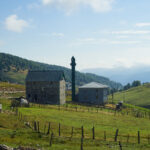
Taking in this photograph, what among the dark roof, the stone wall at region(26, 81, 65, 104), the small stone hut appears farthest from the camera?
the small stone hut

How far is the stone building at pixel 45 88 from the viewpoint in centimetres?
8012

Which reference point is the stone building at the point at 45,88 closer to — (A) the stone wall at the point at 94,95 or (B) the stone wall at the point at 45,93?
(B) the stone wall at the point at 45,93

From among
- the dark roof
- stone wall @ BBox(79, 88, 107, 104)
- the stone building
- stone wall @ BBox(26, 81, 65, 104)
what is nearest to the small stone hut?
stone wall @ BBox(79, 88, 107, 104)

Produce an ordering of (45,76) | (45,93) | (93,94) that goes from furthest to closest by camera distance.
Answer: (93,94) < (45,76) < (45,93)

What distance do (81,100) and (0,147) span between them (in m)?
78.6

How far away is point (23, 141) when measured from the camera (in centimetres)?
2681

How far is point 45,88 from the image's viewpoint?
80688mm

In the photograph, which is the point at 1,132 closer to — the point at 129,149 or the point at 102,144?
the point at 102,144

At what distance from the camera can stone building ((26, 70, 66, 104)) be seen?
80.1m

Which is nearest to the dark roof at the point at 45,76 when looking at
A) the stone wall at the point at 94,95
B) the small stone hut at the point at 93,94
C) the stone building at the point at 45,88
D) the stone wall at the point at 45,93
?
the stone building at the point at 45,88

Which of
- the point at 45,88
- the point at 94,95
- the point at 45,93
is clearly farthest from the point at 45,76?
the point at 94,95

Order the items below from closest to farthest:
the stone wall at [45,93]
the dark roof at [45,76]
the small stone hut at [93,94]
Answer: the stone wall at [45,93] → the dark roof at [45,76] → the small stone hut at [93,94]

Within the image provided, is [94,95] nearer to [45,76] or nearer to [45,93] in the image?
[45,93]

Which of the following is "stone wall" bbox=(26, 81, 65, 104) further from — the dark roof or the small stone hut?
the small stone hut
